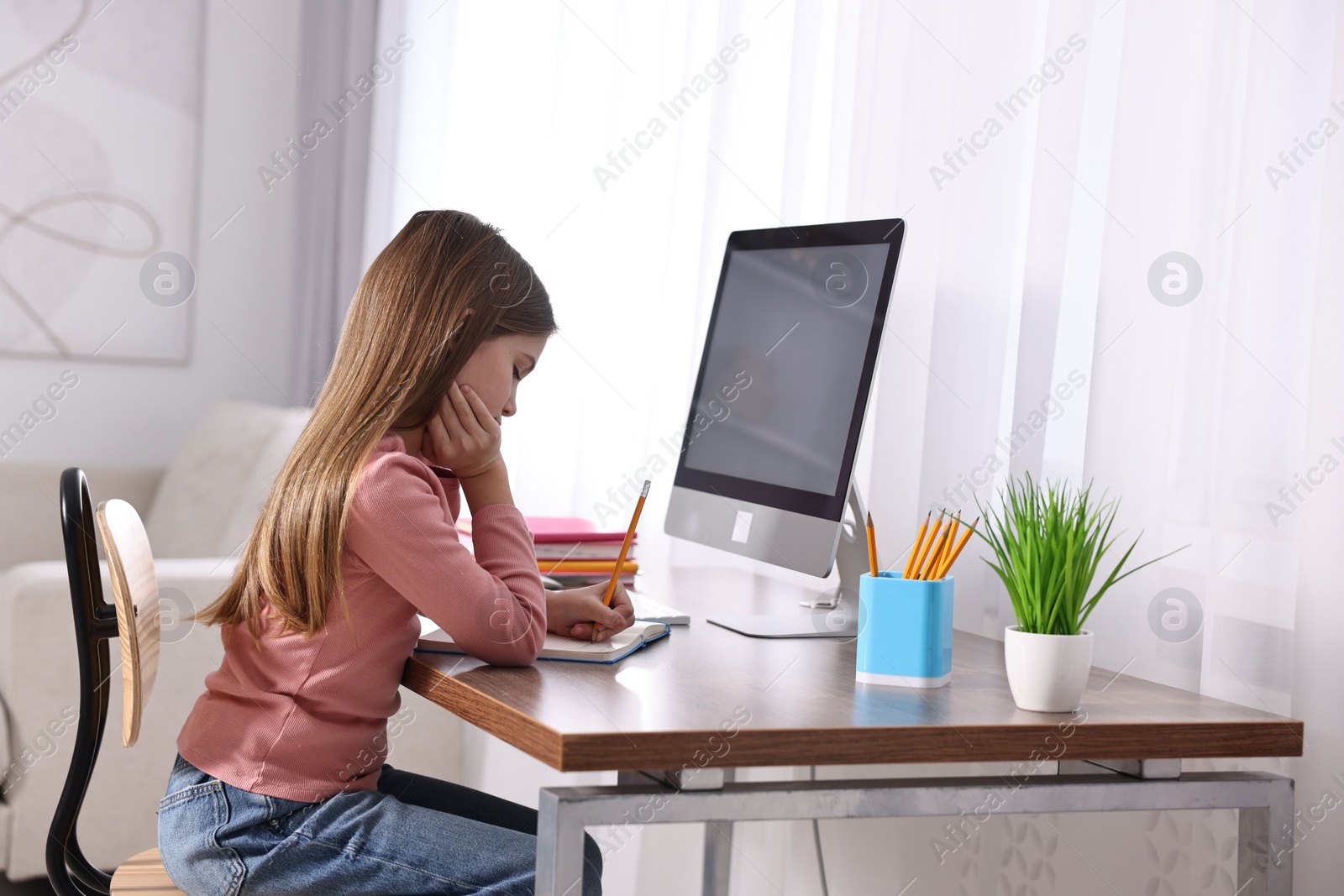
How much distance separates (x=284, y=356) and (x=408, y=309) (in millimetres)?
2591

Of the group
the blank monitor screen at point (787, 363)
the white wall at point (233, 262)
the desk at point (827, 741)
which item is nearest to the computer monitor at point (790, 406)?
the blank monitor screen at point (787, 363)

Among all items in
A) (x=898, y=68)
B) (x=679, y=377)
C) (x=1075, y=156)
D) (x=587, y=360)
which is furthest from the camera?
(x=587, y=360)

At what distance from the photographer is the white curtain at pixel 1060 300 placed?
3.59 ft

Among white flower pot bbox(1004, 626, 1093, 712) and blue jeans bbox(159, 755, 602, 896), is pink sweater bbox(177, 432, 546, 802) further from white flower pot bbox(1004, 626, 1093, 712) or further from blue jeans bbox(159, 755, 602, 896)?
white flower pot bbox(1004, 626, 1093, 712)

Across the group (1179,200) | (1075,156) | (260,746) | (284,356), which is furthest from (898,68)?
(284,356)

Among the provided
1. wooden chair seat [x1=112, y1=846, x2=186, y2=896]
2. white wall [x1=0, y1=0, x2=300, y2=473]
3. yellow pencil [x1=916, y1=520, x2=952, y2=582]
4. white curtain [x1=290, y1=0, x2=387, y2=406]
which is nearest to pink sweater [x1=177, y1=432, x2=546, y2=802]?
wooden chair seat [x1=112, y1=846, x2=186, y2=896]

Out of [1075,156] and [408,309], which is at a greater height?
[1075,156]

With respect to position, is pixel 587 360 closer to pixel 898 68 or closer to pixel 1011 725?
pixel 898 68

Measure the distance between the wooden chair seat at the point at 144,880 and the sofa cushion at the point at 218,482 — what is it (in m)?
1.42

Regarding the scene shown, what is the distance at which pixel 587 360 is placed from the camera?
221 cm

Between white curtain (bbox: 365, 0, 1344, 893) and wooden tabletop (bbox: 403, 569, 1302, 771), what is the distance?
0.17 m

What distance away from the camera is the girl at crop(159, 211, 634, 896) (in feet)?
3.20

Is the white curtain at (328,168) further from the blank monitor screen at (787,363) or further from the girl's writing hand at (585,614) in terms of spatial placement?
the girl's writing hand at (585,614)

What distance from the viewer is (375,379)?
1.09m
